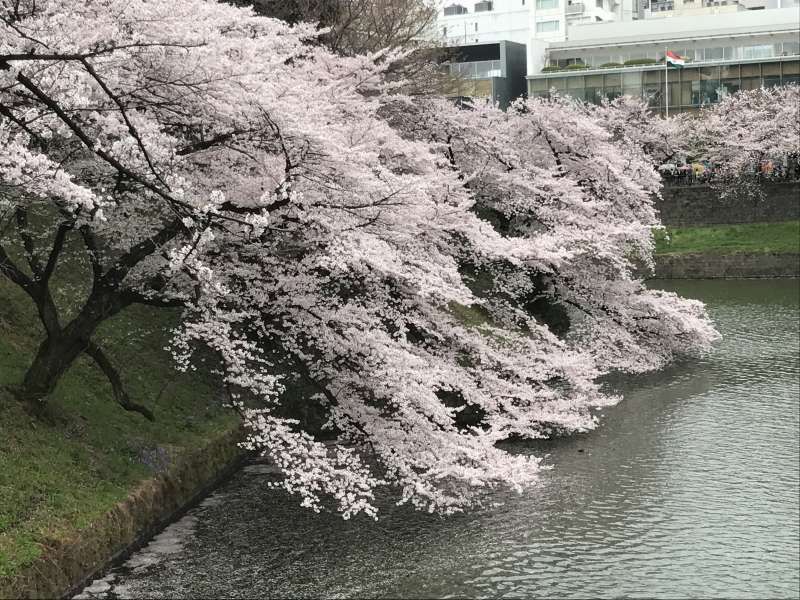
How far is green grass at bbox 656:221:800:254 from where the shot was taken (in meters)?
52.8

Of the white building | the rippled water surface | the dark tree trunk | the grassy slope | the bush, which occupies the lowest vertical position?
the rippled water surface

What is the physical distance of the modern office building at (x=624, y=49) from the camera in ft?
273

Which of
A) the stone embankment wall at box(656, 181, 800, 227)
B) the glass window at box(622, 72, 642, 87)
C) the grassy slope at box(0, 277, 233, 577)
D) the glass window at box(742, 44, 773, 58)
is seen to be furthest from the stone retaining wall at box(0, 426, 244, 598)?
the glass window at box(742, 44, 773, 58)

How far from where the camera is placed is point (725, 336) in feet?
112

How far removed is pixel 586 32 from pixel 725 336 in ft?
234

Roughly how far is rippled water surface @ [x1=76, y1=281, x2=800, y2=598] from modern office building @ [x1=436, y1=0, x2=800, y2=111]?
57.1 metres

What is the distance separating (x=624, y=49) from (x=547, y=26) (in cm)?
1229

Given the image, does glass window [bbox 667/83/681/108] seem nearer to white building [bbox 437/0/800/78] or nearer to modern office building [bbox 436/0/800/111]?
modern office building [bbox 436/0/800/111]

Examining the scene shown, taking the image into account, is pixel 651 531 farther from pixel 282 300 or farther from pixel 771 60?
pixel 771 60

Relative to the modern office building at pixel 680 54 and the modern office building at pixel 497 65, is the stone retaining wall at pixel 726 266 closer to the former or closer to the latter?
the modern office building at pixel 680 54

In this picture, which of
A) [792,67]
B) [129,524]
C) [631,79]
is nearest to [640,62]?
[631,79]

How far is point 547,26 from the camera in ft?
340

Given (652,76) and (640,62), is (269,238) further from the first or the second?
(640,62)

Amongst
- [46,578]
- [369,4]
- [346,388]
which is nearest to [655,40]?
[369,4]
